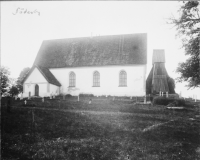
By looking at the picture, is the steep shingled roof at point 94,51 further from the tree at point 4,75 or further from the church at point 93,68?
the tree at point 4,75

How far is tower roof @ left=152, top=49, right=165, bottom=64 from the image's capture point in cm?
3075

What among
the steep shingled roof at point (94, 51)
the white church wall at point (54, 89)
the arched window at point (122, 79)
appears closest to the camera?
the arched window at point (122, 79)

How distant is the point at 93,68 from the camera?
97.5 ft

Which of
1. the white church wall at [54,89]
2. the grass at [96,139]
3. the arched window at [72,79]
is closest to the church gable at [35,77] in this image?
the white church wall at [54,89]

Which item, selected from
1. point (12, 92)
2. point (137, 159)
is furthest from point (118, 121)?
point (12, 92)

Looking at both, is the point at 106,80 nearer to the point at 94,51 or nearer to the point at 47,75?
the point at 94,51

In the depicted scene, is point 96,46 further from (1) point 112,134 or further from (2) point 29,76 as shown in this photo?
(1) point 112,134

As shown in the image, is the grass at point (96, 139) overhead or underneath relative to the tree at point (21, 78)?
underneath

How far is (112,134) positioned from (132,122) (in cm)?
280

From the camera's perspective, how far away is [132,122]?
11625mm

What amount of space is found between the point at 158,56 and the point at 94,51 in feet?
35.6

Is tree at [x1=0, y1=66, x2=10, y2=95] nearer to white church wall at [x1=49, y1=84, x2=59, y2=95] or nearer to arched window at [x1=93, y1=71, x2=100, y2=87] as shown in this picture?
white church wall at [x1=49, y1=84, x2=59, y2=95]

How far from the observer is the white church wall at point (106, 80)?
90.4 feet

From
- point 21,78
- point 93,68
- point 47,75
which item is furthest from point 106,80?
point 21,78
